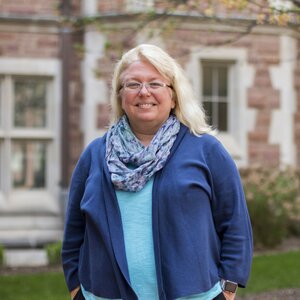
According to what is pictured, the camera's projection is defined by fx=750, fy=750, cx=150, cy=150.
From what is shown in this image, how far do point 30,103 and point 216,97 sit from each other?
8.23 ft

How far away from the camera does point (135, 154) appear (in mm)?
2576

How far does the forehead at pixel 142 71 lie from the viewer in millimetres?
2607

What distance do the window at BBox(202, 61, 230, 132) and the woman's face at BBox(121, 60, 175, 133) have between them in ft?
24.9

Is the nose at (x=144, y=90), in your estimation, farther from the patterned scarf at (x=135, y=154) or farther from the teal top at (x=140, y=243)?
the teal top at (x=140, y=243)

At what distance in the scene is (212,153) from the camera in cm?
260

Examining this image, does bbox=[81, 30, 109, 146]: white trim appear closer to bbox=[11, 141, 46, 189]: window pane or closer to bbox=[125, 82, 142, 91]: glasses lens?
bbox=[11, 141, 46, 189]: window pane

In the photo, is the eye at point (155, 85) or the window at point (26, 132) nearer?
the eye at point (155, 85)

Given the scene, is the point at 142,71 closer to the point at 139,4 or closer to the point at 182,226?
the point at 182,226

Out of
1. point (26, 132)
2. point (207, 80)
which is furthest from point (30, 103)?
point (207, 80)

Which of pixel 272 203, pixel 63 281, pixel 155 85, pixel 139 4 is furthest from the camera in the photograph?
pixel 272 203

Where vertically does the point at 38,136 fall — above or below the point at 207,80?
below

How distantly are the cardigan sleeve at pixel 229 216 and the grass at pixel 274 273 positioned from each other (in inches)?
142

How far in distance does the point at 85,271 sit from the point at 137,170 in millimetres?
434

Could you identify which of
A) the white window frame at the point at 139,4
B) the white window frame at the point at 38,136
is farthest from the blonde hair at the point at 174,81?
the white window frame at the point at 38,136
